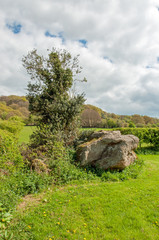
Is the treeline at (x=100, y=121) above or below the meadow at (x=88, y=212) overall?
above

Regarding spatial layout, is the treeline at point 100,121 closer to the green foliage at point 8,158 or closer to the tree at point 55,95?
the tree at point 55,95

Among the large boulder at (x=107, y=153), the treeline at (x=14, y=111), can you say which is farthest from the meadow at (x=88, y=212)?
the treeline at (x=14, y=111)

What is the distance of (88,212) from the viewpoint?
13.9 feet

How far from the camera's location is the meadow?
3471 mm

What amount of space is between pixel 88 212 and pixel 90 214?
101 mm

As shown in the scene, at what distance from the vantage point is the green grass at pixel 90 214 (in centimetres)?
347

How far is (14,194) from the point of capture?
4.71 m

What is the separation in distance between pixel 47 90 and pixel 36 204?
322 inches

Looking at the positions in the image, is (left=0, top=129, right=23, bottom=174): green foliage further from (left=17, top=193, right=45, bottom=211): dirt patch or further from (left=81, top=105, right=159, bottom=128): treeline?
(left=81, top=105, right=159, bottom=128): treeline

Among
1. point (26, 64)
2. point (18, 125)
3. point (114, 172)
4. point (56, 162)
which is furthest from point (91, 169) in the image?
point (18, 125)

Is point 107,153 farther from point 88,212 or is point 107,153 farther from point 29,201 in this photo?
point 29,201

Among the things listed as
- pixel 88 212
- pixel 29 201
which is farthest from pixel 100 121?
pixel 88 212

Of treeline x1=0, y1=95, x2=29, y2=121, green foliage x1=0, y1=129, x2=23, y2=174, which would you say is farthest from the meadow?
treeline x1=0, y1=95, x2=29, y2=121

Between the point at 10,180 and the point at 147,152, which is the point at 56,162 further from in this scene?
the point at 147,152
